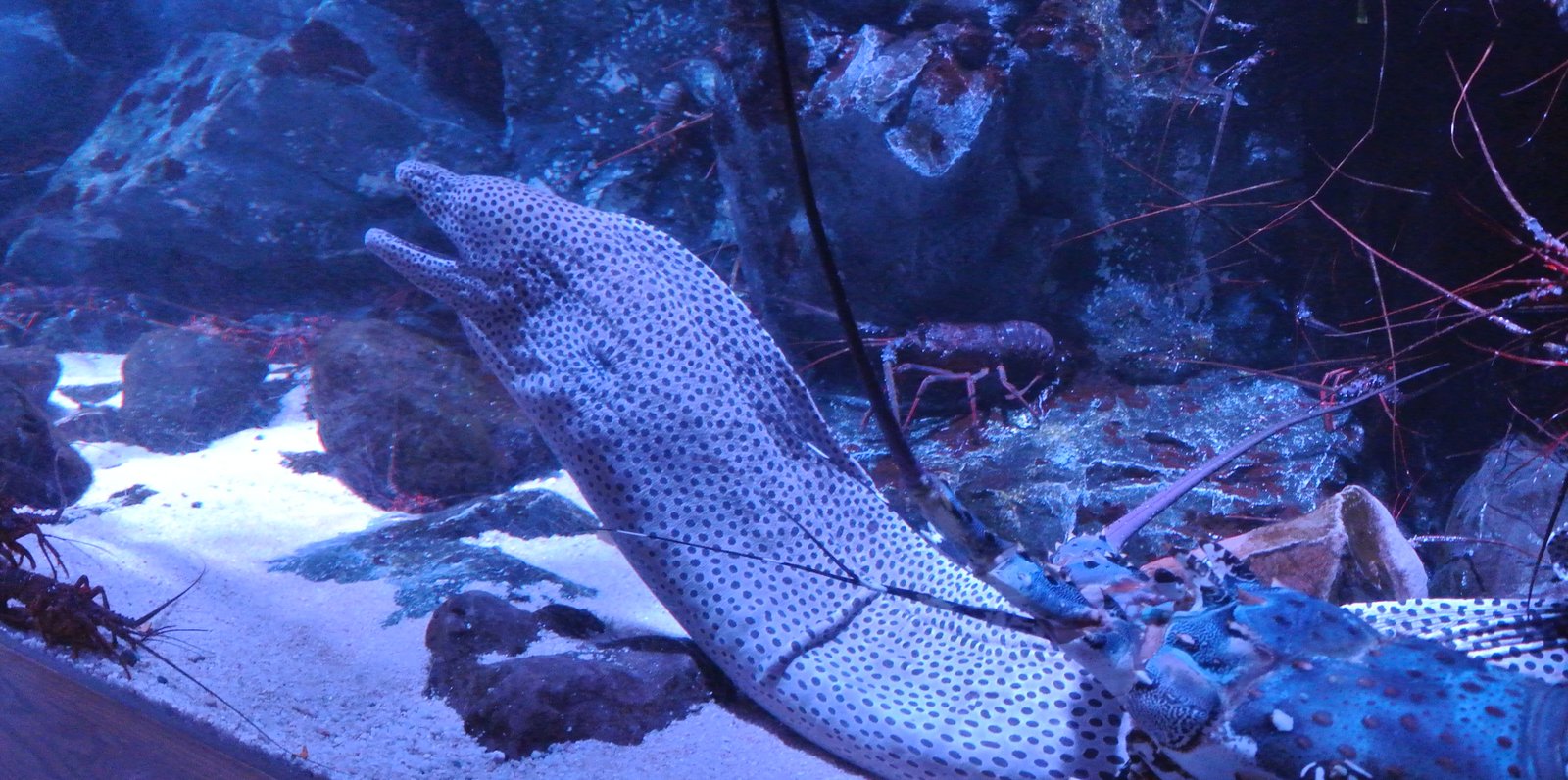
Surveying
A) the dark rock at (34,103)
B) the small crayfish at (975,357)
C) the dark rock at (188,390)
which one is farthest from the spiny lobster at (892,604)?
the dark rock at (34,103)

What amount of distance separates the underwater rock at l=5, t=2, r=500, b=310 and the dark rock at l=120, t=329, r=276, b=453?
3.12ft

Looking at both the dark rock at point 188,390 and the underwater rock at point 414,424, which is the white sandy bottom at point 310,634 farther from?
the dark rock at point 188,390

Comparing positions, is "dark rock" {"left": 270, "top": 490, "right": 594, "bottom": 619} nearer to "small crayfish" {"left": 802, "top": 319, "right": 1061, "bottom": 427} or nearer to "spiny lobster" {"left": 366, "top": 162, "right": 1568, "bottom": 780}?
"spiny lobster" {"left": 366, "top": 162, "right": 1568, "bottom": 780}

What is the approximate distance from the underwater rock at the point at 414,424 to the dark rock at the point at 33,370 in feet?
5.67

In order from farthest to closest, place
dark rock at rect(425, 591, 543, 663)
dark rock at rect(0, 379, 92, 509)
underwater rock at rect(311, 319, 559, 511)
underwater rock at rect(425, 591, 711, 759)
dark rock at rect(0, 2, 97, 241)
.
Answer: dark rock at rect(0, 2, 97, 241) < underwater rock at rect(311, 319, 559, 511) < dark rock at rect(0, 379, 92, 509) < dark rock at rect(425, 591, 543, 663) < underwater rock at rect(425, 591, 711, 759)

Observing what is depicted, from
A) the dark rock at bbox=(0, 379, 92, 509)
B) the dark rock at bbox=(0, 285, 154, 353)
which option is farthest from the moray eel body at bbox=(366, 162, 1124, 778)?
the dark rock at bbox=(0, 285, 154, 353)

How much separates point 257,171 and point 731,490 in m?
5.54

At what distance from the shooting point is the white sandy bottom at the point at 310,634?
5.68 feet

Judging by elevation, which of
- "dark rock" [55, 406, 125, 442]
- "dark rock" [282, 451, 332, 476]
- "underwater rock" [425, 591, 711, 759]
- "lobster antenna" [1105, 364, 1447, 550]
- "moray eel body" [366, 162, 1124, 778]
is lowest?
"dark rock" [282, 451, 332, 476]

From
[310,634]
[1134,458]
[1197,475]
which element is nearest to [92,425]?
[310,634]

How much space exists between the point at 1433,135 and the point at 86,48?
9.61 m

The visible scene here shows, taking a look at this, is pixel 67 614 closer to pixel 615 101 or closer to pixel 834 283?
pixel 834 283

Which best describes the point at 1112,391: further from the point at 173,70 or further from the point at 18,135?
the point at 18,135

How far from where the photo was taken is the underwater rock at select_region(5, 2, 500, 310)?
5.57 m
